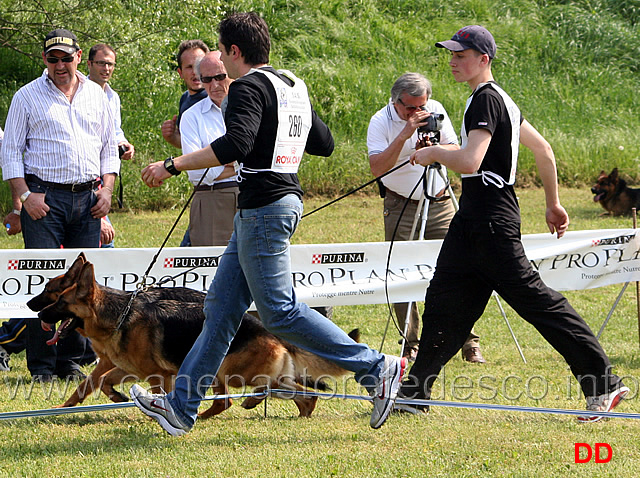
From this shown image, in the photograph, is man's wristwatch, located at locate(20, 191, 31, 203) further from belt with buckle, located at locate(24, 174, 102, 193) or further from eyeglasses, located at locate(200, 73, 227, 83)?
eyeglasses, located at locate(200, 73, 227, 83)

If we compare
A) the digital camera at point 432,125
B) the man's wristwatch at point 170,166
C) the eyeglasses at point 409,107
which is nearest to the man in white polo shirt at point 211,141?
the eyeglasses at point 409,107

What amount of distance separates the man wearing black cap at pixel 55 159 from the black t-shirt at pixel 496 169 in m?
2.65

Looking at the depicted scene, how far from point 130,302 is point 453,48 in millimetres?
2288

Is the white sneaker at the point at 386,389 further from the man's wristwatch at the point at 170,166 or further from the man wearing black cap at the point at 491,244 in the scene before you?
the man's wristwatch at the point at 170,166

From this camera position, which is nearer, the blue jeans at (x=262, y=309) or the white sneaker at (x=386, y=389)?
the blue jeans at (x=262, y=309)

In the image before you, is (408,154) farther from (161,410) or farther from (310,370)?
(161,410)

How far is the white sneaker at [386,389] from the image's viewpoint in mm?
4186

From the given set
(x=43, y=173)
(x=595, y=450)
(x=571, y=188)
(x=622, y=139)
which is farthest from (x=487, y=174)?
(x=622, y=139)

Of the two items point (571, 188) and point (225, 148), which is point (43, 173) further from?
point (571, 188)

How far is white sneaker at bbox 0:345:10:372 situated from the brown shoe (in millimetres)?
3385

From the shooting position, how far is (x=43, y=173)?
5.64m

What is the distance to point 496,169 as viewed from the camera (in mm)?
4426

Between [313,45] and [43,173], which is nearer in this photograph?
[43,173]

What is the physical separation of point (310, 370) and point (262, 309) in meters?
0.85
